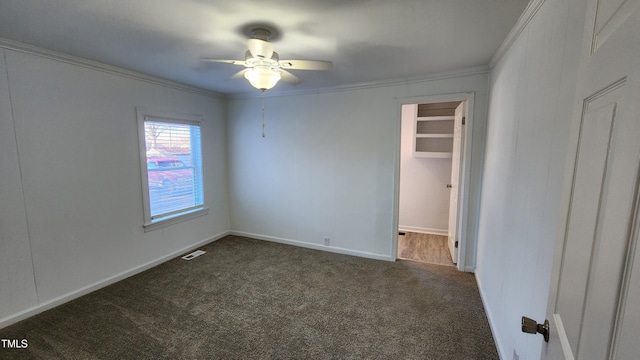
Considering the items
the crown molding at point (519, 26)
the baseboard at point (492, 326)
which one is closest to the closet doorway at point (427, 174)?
the baseboard at point (492, 326)

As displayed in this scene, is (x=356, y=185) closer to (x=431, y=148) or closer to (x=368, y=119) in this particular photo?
(x=368, y=119)

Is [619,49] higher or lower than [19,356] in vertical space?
higher

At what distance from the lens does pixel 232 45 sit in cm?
231

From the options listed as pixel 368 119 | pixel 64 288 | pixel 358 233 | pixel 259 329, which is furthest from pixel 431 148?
→ pixel 64 288

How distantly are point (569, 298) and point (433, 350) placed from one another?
1.69 meters

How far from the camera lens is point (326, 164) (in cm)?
394

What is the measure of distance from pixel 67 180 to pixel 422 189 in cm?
491

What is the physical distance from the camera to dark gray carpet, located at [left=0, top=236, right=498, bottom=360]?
2.06 metres

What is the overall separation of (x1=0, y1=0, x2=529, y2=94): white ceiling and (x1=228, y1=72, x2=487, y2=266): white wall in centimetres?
75

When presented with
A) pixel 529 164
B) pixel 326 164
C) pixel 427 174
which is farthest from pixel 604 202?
pixel 427 174

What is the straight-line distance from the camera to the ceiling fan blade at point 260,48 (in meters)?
1.89

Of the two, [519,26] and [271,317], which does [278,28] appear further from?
→ [271,317]

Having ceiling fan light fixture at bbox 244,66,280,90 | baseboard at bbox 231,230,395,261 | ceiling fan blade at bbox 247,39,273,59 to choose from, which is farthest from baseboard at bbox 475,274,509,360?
ceiling fan blade at bbox 247,39,273,59

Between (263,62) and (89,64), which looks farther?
(89,64)
